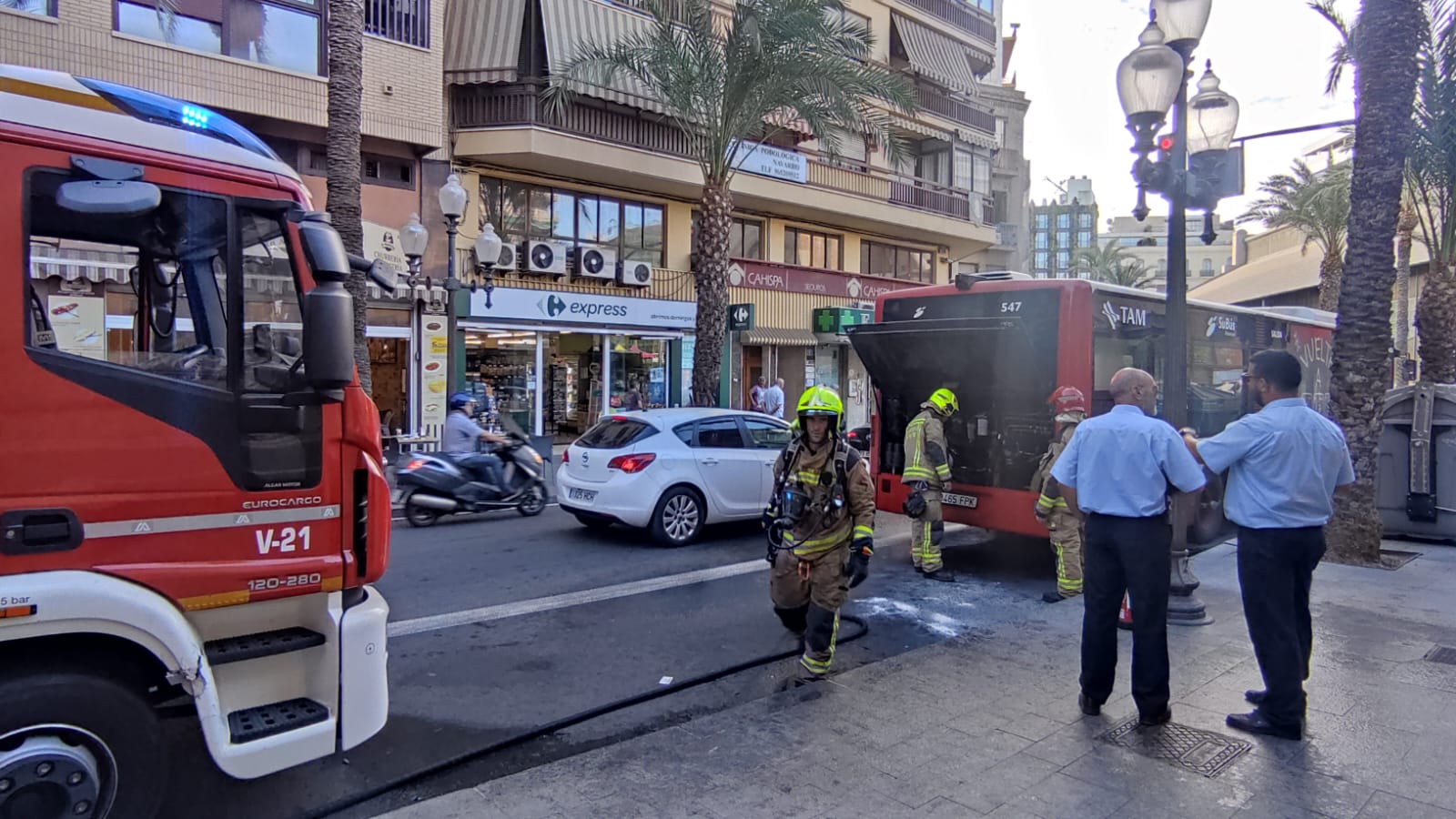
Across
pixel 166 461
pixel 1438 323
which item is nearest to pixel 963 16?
pixel 1438 323

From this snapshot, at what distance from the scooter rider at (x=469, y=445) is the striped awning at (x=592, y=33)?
9.26 m

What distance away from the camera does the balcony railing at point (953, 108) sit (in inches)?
1139

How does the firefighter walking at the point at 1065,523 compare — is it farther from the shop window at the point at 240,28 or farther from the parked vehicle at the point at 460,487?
the shop window at the point at 240,28

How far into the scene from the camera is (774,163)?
23.3m

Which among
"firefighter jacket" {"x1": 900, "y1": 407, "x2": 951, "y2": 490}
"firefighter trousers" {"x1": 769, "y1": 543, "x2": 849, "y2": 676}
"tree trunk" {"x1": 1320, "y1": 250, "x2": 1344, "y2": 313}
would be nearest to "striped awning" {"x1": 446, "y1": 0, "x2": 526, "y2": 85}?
"firefighter jacket" {"x1": 900, "y1": 407, "x2": 951, "y2": 490}

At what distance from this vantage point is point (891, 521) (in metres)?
12.1

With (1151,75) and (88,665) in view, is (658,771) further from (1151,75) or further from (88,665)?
(1151,75)

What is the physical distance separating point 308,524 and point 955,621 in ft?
16.5

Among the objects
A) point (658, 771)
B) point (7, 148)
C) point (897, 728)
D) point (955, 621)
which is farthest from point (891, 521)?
point (7, 148)

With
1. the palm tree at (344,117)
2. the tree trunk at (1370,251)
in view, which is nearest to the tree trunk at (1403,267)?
the tree trunk at (1370,251)

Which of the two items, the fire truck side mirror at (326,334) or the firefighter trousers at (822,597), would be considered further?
the firefighter trousers at (822,597)

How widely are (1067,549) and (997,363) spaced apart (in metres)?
2.12

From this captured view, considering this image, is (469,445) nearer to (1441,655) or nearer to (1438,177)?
(1441,655)

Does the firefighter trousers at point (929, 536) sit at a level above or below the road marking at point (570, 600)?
above
